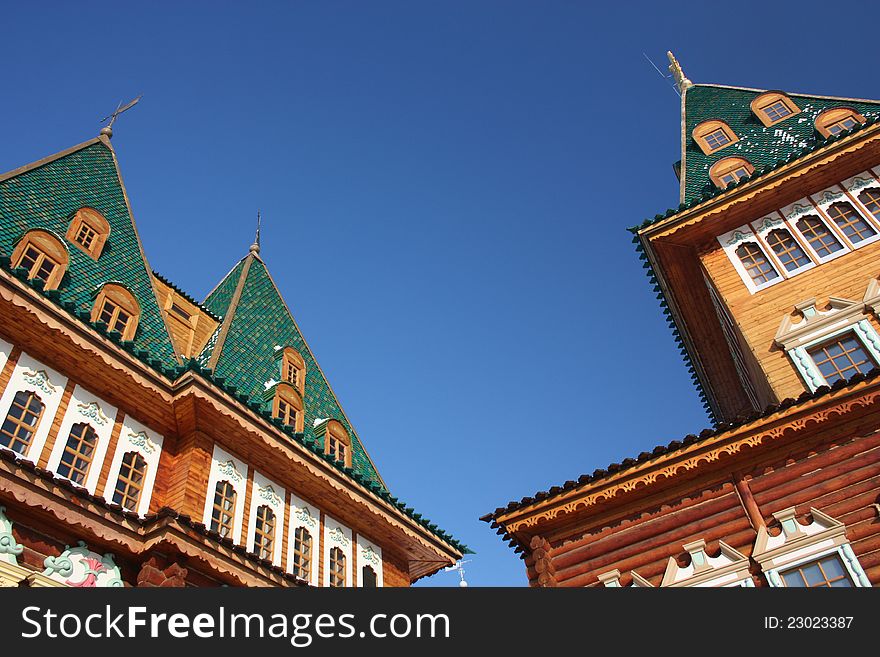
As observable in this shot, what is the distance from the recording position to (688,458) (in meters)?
11.8

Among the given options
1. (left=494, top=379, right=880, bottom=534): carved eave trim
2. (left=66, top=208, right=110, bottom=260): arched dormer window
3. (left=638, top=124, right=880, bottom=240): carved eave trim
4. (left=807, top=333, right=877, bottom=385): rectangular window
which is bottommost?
(left=494, top=379, right=880, bottom=534): carved eave trim

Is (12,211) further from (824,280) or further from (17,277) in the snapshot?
(824,280)

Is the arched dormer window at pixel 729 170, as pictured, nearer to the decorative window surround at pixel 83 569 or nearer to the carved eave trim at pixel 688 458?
the carved eave trim at pixel 688 458

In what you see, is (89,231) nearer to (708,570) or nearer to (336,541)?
(336,541)

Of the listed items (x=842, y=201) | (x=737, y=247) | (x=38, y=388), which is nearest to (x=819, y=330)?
(x=737, y=247)

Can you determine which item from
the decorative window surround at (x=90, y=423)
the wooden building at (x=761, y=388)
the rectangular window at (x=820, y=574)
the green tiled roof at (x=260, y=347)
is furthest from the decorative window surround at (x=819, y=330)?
the decorative window surround at (x=90, y=423)

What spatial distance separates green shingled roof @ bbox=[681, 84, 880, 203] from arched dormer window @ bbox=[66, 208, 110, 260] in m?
15.3

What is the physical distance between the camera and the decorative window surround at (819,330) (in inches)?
551

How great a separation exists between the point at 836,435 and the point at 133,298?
14397mm

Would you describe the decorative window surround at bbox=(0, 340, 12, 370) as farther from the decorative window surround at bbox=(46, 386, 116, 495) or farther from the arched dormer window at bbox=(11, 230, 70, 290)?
the arched dormer window at bbox=(11, 230, 70, 290)

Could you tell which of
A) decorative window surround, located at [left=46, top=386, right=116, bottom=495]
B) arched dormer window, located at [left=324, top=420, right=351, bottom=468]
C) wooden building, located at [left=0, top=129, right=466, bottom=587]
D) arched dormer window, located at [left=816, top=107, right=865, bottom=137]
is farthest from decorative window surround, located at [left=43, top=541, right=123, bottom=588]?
arched dormer window, located at [left=816, top=107, right=865, bottom=137]

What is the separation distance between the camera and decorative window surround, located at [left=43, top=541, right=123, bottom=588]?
36.7ft

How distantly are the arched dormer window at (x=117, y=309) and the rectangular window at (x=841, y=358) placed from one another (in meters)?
14.1

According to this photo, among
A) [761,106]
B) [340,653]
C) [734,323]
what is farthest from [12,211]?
[761,106]
